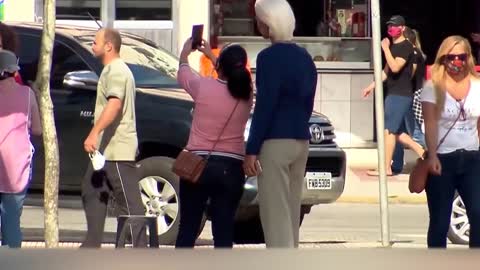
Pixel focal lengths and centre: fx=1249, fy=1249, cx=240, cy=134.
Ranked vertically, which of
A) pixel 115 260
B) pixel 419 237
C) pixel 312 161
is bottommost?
pixel 419 237

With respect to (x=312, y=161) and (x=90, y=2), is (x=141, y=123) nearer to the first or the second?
(x=312, y=161)

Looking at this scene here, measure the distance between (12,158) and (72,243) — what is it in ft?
7.13

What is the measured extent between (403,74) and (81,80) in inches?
235

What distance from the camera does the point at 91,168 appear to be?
9258 mm

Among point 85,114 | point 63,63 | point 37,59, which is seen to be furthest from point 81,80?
point 37,59

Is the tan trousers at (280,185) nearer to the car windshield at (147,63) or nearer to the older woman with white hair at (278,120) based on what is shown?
the older woman with white hair at (278,120)

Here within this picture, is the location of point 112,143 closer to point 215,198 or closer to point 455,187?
point 215,198

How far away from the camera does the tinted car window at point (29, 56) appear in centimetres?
1121

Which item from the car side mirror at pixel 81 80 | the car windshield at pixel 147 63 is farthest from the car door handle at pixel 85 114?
the car windshield at pixel 147 63

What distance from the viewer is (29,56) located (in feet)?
36.9

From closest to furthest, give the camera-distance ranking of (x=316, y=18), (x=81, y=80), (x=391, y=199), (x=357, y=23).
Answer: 1. (x=81, y=80)
2. (x=391, y=199)
3. (x=357, y=23)
4. (x=316, y=18)

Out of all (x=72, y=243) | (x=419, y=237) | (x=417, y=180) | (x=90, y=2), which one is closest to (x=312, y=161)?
(x=419, y=237)

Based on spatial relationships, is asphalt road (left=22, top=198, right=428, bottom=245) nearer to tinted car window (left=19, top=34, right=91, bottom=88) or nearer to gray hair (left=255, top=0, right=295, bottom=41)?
tinted car window (left=19, top=34, right=91, bottom=88)

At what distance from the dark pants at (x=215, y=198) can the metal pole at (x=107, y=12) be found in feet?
36.4
